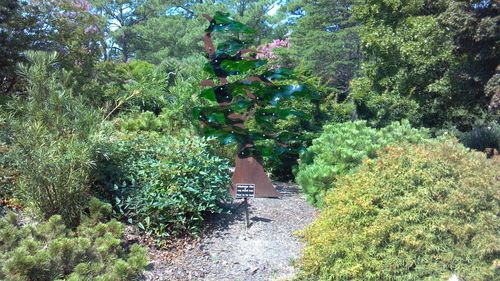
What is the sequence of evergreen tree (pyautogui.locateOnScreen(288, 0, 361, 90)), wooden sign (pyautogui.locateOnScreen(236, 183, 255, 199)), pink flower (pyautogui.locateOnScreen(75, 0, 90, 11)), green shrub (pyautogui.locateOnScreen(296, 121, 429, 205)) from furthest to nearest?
evergreen tree (pyautogui.locateOnScreen(288, 0, 361, 90))
pink flower (pyautogui.locateOnScreen(75, 0, 90, 11))
green shrub (pyautogui.locateOnScreen(296, 121, 429, 205))
wooden sign (pyautogui.locateOnScreen(236, 183, 255, 199))

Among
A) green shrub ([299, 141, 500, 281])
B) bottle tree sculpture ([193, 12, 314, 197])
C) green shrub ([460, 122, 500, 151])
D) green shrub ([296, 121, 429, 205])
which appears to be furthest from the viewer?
green shrub ([460, 122, 500, 151])

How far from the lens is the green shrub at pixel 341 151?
6438 millimetres

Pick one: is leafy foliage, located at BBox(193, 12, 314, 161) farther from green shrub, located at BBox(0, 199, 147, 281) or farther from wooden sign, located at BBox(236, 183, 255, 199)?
green shrub, located at BBox(0, 199, 147, 281)

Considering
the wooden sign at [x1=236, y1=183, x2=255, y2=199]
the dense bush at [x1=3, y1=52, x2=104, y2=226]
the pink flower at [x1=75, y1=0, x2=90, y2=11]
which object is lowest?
the wooden sign at [x1=236, y1=183, x2=255, y2=199]

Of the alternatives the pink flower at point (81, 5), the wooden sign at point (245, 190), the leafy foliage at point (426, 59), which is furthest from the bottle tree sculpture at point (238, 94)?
the leafy foliage at point (426, 59)

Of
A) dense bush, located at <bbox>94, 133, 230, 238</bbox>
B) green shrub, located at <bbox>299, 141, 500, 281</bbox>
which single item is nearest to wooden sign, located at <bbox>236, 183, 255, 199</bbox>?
dense bush, located at <bbox>94, 133, 230, 238</bbox>

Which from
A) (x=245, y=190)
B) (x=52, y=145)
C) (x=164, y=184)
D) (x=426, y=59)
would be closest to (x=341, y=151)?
(x=245, y=190)

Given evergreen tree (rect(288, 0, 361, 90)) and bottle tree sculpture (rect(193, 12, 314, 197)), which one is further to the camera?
evergreen tree (rect(288, 0, 361, 90))

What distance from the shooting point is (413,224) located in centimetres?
400

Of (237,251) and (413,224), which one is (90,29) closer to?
(237,251)

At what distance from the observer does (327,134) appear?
292 inches

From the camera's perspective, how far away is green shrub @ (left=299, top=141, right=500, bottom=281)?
3.82 m

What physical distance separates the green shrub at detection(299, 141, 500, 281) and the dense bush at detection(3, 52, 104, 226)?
218cm

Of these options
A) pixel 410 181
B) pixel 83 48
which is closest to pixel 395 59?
pixel 83 48
